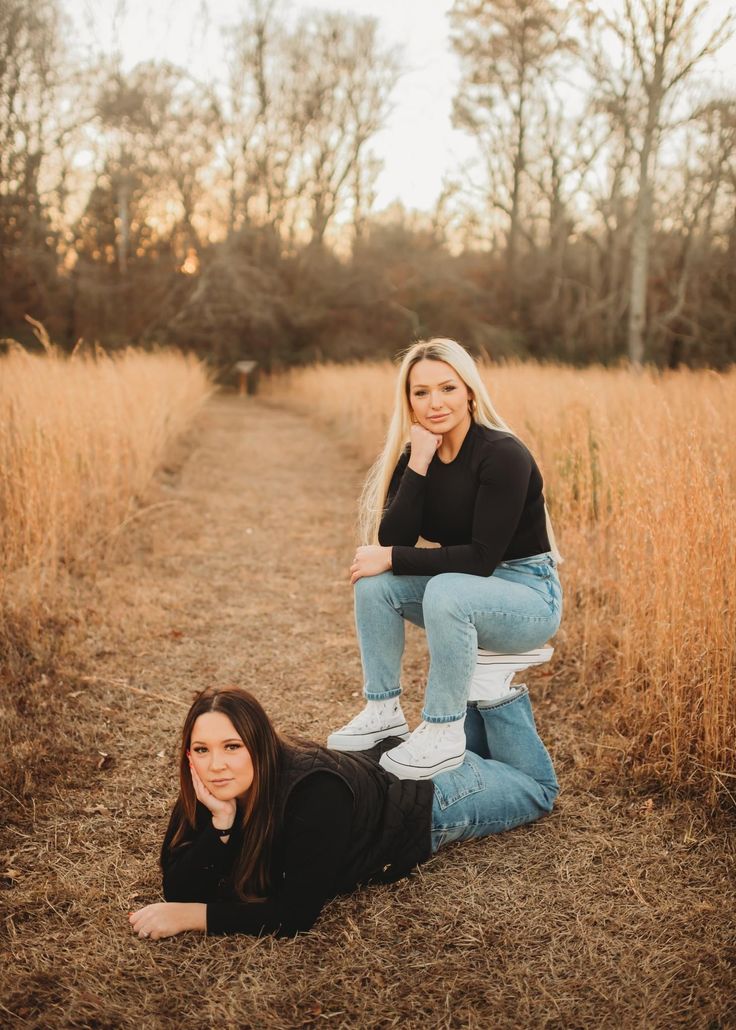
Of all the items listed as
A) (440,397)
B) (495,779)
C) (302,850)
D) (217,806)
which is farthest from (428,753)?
(440,397)

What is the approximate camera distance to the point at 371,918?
5.91ft

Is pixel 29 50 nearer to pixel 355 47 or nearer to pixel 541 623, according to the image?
pixel 355 47

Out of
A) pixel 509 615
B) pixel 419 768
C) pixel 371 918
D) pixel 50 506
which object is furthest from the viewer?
pixel 50 506

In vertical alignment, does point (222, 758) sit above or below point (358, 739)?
above

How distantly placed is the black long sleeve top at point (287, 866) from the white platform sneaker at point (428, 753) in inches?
12.0

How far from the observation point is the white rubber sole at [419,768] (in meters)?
2.01

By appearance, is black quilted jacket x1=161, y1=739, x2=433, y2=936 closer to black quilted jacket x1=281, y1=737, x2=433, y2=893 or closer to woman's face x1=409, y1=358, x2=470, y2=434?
black quilted jacket x1=281, y1=737, x2=433, y2=893

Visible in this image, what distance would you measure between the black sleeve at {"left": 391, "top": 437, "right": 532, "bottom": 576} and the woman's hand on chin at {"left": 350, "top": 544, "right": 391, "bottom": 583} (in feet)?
0.34

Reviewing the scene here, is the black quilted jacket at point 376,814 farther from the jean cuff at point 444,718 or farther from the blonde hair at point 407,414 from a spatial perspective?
the blonde hair at point 407,414

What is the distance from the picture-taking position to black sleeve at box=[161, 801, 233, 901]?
5.62 feet

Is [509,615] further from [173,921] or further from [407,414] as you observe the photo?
[173,921]

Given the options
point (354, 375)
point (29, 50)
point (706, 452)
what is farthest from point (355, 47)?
point (706, 452)

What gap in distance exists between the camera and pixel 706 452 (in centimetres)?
312

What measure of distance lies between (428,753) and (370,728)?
1.01ft
